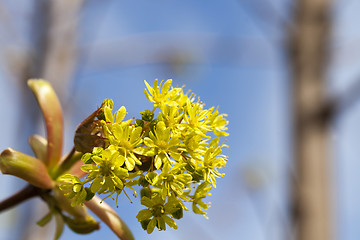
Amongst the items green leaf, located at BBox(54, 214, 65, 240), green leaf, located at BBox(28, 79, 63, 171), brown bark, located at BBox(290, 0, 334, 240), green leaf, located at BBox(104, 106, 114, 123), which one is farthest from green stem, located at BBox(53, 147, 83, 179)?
brown bark, located at BBox(290, 0, 334, 240)

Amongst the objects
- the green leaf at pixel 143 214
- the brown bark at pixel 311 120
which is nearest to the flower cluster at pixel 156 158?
the green leaf at pixel 143 214

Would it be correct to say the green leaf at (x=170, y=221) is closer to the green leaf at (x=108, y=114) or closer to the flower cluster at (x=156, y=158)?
the flower cluster at (x=156, y=158)

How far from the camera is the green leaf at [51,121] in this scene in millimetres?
1343

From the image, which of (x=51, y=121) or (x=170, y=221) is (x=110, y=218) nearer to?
(x=170, y=221)

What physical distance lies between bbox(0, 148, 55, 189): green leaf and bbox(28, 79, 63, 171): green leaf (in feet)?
0.25

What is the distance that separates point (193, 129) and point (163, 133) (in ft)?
0.28

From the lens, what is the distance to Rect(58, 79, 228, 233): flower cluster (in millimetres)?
1123

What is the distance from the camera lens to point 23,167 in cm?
120

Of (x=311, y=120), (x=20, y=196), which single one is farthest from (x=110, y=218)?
(x=311, y=120)

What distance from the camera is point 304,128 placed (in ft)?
10.3

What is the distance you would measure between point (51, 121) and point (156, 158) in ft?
1.37

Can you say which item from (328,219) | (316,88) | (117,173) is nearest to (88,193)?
(117,173)

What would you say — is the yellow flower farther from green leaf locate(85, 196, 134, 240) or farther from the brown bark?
the brown bark

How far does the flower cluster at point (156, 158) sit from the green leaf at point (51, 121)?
0.58 feet
